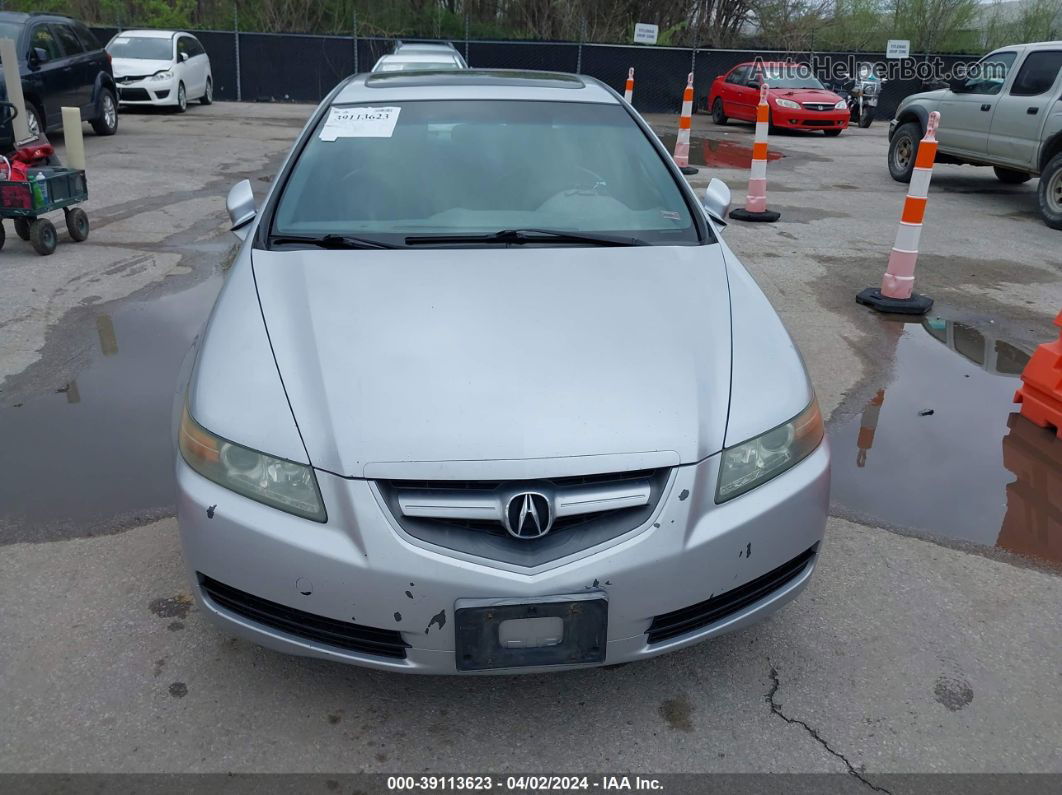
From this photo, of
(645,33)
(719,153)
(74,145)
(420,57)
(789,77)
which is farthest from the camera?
(645,33)

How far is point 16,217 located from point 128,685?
568 cm

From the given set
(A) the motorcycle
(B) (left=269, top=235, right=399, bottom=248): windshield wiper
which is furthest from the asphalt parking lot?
(A) the motorcycle

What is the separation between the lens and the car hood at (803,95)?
19078mm

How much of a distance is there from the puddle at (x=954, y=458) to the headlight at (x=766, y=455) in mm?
1279

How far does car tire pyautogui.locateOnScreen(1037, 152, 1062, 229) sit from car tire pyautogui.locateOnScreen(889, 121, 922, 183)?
7.63 ft

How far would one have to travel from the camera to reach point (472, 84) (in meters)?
4.23

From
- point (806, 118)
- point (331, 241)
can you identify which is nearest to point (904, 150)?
point (806, 118)

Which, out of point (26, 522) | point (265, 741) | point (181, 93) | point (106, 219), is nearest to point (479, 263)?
point (265, 741)

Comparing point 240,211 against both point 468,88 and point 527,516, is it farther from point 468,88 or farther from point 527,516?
point 527,516

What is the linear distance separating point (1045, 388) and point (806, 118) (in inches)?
622

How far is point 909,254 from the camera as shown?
650cm

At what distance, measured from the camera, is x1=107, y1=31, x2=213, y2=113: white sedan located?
18500 millimetres

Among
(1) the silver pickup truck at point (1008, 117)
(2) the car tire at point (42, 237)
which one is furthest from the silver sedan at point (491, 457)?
(1) the silver pickup truck at point (1008, 117)

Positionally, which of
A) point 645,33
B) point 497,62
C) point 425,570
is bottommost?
point 497,62
